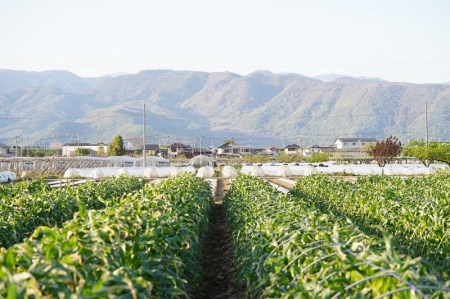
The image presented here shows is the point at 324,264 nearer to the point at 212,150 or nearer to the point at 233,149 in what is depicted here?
the point at 212,150

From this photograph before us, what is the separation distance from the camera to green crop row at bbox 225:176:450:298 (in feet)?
12.7

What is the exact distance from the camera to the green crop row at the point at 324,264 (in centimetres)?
388

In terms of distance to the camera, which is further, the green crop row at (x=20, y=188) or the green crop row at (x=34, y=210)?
the green crop row at (x=20, y=188)

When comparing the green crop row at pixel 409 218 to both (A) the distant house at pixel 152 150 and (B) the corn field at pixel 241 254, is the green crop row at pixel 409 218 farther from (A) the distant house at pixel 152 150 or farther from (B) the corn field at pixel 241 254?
(A) the distant house at pixel 152 150

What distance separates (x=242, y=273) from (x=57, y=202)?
5.15 m

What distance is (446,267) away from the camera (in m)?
7.89

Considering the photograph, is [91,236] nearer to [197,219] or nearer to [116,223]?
[116,223]

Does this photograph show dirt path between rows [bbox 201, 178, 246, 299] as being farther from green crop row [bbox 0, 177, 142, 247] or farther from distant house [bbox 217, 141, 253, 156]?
distant house [bbox 217, 141, 253, 156]

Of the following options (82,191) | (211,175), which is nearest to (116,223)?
(82,191)

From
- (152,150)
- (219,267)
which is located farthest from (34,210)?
(152,150)

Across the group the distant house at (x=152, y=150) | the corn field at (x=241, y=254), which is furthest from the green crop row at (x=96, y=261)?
the distant house at (x=152, y=150)

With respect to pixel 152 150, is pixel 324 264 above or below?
above

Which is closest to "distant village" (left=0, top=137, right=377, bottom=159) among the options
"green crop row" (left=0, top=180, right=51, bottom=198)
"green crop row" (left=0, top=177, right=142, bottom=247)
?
"green crop row" (left=0, top=180, right=51, bottom=198)

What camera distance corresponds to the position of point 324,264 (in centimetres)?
464
